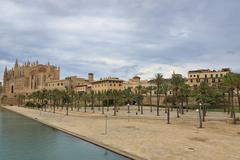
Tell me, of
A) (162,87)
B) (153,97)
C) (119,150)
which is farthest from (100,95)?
(119,150)

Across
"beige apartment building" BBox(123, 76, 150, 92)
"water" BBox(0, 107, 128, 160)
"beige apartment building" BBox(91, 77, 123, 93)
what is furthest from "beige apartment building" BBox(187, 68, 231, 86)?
"water" BBox(0, 107, 128, 160)

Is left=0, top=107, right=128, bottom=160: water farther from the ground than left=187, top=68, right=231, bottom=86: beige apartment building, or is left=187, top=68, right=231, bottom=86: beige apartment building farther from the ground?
left=187, top=68, right=231, bottom=86: beige apartment building

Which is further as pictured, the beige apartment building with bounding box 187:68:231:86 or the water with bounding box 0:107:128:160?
the beige apartment building with bounding box 187:68:231:86

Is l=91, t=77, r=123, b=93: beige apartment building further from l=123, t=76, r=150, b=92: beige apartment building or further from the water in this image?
the water

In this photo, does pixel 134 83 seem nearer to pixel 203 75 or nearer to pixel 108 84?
pixel 108 84

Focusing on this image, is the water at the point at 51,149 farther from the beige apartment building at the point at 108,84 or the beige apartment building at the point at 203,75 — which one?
the beige apartment building at the point at 108,84

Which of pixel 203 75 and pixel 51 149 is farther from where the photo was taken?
pixel 203 75

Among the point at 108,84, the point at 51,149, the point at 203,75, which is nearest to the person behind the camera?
the point at 51,149

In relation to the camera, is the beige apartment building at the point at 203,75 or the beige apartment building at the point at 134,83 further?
the beige apartment building at the point at 134,83

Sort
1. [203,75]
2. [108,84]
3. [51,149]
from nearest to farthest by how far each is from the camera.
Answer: [51,149], [203,75], [108,84]

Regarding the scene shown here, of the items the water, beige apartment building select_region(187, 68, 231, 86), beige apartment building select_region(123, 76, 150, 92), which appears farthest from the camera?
beige apartment building select_region(123, 76, 150, 92)

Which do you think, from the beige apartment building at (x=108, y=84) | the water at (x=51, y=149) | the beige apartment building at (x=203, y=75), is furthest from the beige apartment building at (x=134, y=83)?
the water at (x=51, y=149)

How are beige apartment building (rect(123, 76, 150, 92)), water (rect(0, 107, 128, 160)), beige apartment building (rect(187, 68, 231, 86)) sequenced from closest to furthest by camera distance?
water (rect(0, 107, 128, 160))
beige apartment building (rect(187, 68, 231, 86))
beige apartment building (rect(123, 76, 150, 92))

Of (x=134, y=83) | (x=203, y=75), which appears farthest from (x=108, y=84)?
(x=203, y=75)
